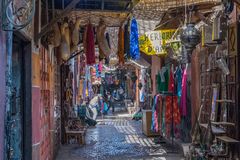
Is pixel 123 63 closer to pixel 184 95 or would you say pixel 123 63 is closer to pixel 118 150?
pixel 184 95

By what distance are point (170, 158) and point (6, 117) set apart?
6.72 meters

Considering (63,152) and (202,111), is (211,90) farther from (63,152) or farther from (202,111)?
(63,152)

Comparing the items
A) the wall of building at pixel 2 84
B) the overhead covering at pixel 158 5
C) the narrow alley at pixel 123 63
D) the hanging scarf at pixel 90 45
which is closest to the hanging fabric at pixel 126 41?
the narrow alley at pixel 123 63

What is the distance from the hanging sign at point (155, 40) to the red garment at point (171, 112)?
1.61 metres

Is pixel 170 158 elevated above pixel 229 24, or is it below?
below

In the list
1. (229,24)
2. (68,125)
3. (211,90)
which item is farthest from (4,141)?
(68,125)

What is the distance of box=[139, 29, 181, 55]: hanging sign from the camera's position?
10.4 m

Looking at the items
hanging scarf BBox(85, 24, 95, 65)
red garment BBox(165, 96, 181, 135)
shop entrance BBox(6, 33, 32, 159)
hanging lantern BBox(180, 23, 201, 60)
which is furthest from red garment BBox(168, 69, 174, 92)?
shop entrance BBox(6, 33, 32, 159)

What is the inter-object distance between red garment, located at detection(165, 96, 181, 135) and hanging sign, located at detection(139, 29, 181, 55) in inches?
63.3

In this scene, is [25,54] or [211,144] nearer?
[25,54]

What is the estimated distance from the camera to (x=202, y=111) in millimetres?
8727

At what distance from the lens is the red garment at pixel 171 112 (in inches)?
451

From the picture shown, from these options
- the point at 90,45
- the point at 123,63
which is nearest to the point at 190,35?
the point at 90,45

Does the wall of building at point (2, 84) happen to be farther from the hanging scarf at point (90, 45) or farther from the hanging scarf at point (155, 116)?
the hanging scarf at point (155, 116)
